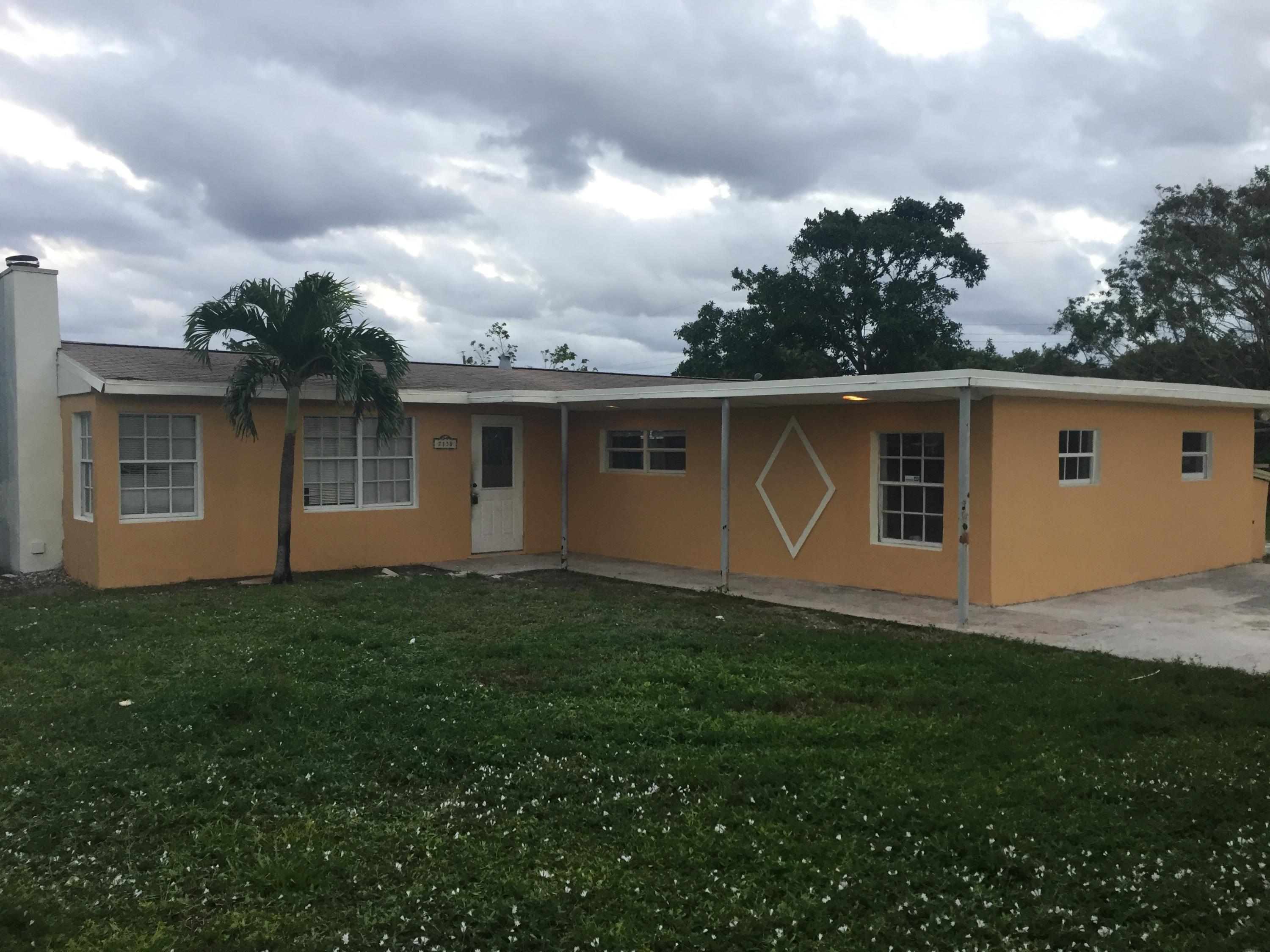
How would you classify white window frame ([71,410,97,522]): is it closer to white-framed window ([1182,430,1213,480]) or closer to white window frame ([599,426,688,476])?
white window frame ([599,426,688,476])

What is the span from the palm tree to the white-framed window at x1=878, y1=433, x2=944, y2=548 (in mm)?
5820

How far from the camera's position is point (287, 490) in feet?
39.4

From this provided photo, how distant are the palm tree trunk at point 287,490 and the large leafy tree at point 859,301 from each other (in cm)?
2072

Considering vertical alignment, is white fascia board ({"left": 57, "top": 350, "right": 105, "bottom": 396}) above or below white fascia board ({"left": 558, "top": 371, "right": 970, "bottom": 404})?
above

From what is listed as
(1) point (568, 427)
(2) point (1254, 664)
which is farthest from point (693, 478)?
(2) point (1254, 664)

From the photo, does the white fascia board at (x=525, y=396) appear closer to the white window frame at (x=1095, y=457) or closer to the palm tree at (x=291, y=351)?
the palm tree at (x=291, y=351)

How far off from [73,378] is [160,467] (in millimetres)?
1629

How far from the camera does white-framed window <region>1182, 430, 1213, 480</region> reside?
44.0 ft

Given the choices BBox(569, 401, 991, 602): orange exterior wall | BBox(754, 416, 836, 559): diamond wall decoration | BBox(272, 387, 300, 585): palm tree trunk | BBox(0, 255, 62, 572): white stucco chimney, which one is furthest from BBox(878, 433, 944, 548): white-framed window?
BBox(0, 255, 62, 572): white stucco chimney

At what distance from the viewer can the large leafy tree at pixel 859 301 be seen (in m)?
31.0

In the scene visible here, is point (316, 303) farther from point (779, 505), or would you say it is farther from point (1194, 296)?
point (1194, 296)

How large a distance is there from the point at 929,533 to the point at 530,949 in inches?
326

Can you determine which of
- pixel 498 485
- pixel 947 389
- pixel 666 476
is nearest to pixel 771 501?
pixel 666 476

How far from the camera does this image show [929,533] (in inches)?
438
